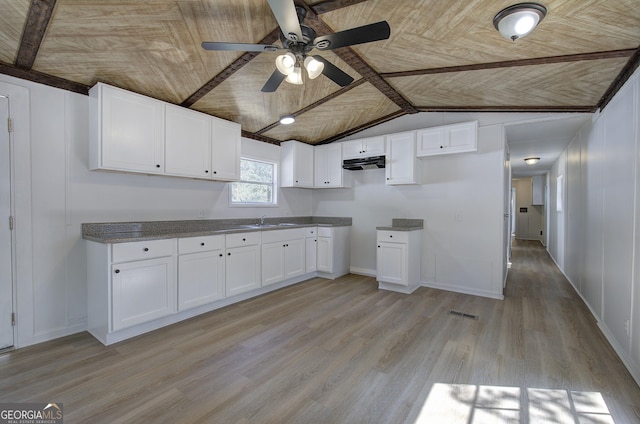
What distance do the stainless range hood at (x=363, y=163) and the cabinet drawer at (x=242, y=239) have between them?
200 cm

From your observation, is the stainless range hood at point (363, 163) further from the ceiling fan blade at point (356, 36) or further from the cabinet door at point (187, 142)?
the ceiling fan blade at point (356, 36)

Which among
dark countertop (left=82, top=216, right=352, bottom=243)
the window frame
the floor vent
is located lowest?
the floor vent

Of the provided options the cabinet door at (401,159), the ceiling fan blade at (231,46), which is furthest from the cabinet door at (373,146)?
the ceiling fan blade at (231,46)

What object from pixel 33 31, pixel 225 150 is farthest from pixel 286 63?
pixel 225 150

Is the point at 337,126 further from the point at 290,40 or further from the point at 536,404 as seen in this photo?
the point at 536,404

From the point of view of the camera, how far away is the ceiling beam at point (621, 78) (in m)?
2.17

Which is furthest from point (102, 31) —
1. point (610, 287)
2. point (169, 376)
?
point (610, 287)

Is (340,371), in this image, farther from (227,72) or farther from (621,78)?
(621,78)

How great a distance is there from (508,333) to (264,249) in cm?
295

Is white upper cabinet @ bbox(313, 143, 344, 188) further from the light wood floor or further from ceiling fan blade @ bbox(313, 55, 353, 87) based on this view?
ceiling fan blade @ bbox(313, 55, 353, 87)

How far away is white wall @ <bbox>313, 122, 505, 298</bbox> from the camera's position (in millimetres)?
3887

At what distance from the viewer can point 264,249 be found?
3941 mm

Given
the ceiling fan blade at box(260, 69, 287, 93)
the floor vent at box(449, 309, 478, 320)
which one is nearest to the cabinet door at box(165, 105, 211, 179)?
the ceiling fan blade at box(260, 69, 287, 93)

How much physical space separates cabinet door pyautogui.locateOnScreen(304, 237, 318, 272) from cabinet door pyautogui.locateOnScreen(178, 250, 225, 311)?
5.20ft
